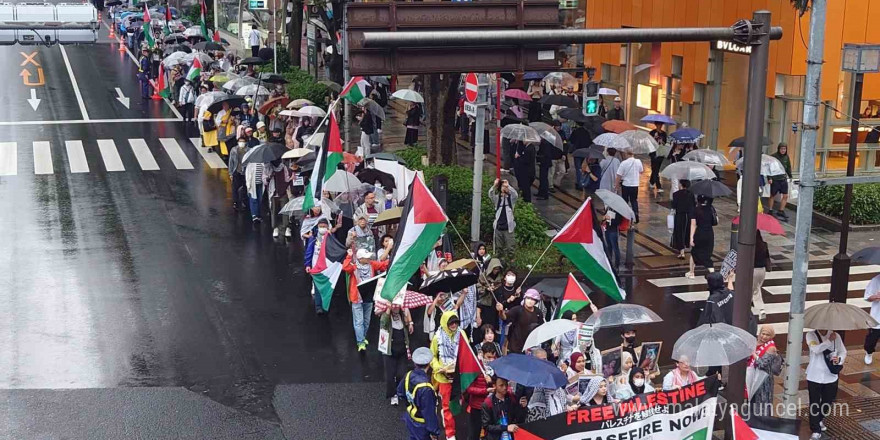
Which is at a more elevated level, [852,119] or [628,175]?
[852,119]

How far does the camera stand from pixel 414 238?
44.4 ft

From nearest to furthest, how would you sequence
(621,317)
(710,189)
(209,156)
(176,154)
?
(621,317)
(710,189)
(209,156)
(176,154)

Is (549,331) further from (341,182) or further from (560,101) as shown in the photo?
(560,101)

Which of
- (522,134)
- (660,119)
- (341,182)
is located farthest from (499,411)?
(660,119)

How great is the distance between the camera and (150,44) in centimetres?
4294

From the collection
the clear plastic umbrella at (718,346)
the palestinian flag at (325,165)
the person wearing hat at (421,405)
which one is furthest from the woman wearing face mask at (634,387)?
the palestinian flag at (325,165)

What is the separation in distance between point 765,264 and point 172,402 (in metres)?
8.89

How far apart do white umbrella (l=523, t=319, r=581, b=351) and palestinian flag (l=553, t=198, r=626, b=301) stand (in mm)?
2028

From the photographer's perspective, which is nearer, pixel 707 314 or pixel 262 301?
pixel 707 314

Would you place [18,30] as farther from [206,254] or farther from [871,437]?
[871,437]

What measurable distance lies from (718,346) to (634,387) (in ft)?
3.38

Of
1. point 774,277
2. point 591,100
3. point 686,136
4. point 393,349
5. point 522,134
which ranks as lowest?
point 774,277

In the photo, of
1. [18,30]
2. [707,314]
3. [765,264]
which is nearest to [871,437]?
[707,314]

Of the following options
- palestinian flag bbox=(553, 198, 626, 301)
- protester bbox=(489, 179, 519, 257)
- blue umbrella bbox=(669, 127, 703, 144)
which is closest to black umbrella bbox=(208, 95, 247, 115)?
protester bbox=(489, 179, 519, 257)
